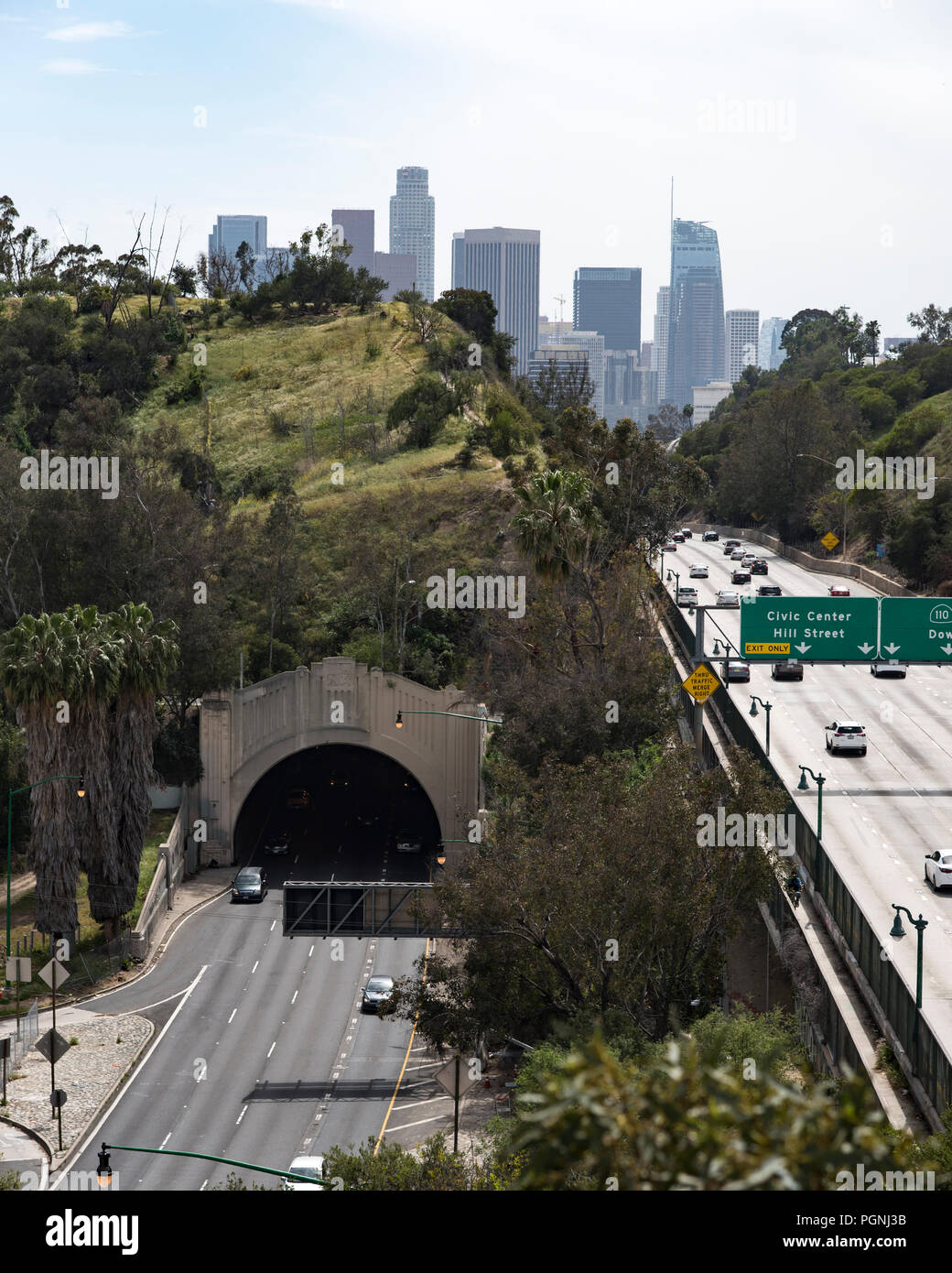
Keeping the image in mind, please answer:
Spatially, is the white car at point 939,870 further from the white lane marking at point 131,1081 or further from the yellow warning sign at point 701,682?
the white lane marking at point 131,1081

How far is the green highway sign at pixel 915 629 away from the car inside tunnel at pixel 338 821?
27619mm

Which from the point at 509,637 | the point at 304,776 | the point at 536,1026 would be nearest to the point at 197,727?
the point at 304,776

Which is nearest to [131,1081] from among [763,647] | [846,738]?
[763,647]

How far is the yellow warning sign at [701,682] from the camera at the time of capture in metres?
50.0

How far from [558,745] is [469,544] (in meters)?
33.7

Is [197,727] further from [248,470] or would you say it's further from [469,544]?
[248,470]

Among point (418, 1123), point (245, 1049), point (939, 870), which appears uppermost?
point (939, 870)

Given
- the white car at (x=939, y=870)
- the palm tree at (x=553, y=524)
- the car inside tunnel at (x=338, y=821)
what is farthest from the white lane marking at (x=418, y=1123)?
the palm tree at (x=553, y=524)

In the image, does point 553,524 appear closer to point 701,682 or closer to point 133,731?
point 701,682

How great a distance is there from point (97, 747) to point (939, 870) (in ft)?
102

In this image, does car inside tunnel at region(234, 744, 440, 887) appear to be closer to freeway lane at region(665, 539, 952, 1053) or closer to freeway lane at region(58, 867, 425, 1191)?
freeway lane at region(58, 867, 425, 1191)

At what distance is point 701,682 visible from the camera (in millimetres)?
50375

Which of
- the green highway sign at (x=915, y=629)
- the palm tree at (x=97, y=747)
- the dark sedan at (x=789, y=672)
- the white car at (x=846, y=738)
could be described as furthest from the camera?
the dark sedan at (x=789, y=672)
